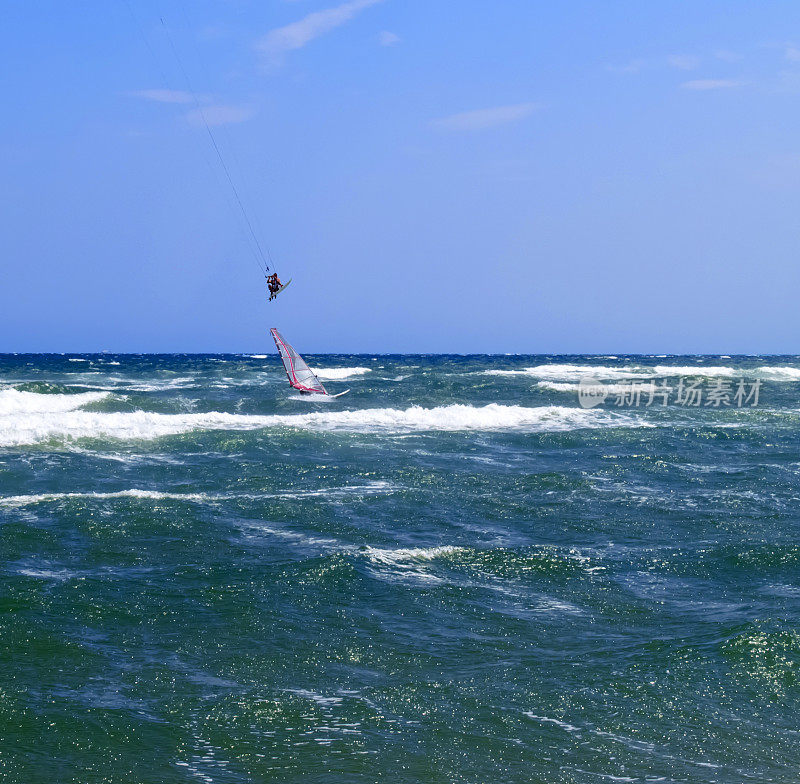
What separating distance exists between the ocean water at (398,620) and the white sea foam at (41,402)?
45.1 feet

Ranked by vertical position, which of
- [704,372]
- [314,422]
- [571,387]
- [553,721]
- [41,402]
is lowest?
[553,721]

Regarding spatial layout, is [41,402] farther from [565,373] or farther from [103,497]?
[565,373]

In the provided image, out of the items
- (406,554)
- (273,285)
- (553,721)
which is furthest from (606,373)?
(553,721)

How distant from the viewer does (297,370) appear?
24.8 meters

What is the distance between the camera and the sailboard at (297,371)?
74.8ft

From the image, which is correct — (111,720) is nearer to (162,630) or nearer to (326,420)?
(162,630)

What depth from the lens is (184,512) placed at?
1316cm

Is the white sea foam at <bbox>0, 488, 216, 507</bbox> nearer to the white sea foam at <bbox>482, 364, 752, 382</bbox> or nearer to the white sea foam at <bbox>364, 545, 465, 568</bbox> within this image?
the white sea foam at <bbox>364, 545, 465, 568</bbox>

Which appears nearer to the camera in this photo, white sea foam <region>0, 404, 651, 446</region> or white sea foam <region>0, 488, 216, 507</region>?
white sea foam <region>0, 488, 216, 507</region>

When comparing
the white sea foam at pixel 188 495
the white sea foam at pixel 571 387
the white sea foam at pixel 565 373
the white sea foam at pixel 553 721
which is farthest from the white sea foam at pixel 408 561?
the white sea foam at pixel 565 373

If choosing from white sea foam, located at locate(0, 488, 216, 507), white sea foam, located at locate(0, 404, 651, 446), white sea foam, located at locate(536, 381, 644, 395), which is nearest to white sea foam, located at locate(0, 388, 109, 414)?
white sea foam, located at locate(0, 404, 651, 446)

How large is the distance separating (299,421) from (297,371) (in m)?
2.75

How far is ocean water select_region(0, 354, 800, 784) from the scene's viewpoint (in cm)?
598

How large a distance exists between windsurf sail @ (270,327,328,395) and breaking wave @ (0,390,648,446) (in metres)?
1.25
